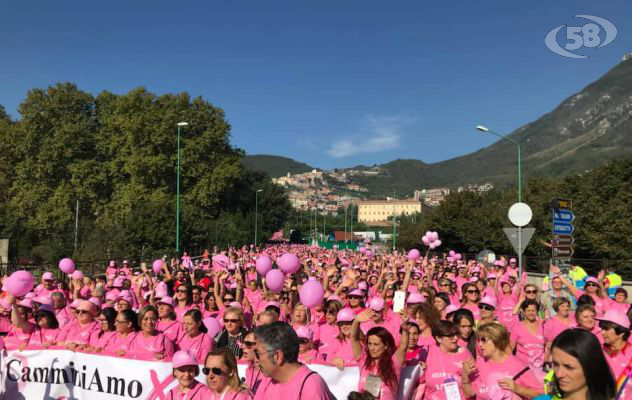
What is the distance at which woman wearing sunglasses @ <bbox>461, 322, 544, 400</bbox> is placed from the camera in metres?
4.11

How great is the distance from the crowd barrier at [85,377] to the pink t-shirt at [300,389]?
1953 mm

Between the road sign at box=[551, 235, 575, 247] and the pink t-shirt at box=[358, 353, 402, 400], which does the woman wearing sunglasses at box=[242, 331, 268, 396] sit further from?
the road sign at box=[551, 235, 575, 247]

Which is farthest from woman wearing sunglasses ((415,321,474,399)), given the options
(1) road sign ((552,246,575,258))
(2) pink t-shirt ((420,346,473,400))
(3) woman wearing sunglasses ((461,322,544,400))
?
(1) road sign ((552,246,575,258))

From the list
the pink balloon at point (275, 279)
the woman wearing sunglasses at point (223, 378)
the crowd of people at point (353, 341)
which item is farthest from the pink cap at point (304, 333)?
the pink balloon at point (275, 279)

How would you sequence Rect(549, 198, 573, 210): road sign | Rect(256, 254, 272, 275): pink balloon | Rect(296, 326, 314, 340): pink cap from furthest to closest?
Rect(549, 198, 573, 210): road sign
Rect(256, 254, 272, 275): pink balloon
Rect(296, 326, 314, 340): pink cap

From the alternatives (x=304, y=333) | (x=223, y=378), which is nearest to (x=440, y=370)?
(x=304, y=333)

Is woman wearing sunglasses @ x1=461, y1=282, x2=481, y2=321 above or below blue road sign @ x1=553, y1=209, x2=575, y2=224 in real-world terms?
below

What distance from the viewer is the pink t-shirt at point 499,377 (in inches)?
161

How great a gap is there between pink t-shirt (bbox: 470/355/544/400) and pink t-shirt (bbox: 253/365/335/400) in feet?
5.72

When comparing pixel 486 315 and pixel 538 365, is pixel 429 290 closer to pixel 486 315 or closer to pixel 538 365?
pixel 486 315

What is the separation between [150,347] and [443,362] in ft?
9.78

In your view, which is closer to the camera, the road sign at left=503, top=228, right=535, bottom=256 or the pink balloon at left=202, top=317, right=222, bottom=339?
the pink balloon at left=202, top=317, right=222, bottom=339

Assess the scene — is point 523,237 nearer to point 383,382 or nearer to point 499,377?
point 499,377

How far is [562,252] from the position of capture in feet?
39.8
